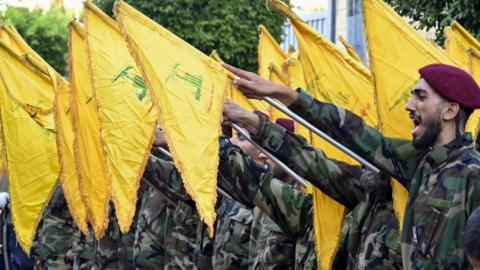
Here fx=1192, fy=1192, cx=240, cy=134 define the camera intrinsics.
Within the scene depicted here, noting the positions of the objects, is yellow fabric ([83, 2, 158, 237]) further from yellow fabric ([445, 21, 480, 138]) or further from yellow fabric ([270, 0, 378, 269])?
yellow fabric ([445, 21, 480, 138])

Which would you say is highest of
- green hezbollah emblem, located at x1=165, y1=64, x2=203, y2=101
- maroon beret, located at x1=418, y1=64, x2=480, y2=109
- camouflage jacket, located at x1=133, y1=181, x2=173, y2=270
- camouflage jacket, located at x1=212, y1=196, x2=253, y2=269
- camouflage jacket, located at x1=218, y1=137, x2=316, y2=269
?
maroon beret, located at x1=418, y1=64, x2=480, y2=109

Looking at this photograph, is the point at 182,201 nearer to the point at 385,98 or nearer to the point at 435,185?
the point at 385,98

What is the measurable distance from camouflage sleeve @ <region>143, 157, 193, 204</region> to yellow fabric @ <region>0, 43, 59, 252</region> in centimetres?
153

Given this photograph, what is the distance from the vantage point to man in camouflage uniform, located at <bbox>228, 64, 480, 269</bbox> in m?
4.82

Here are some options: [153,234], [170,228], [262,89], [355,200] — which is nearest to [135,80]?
[170,228]

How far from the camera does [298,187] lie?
7.01 meters

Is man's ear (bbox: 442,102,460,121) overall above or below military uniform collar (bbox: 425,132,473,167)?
above

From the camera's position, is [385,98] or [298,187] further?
[298,187]

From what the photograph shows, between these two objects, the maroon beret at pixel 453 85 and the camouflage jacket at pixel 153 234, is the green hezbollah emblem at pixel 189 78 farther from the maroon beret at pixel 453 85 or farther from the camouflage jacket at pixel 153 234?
the camouflage jacket at pixel 153 234

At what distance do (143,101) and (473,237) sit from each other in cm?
324

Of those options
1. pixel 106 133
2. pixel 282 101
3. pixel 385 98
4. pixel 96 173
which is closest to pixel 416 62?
pixel 385 98

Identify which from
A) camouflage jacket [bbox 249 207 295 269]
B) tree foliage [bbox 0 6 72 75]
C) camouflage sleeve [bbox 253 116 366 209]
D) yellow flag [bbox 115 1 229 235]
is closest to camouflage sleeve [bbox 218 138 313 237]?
camouflage jacket [bbox 249 207 295 269]

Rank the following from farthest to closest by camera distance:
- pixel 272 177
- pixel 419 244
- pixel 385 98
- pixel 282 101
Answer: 1. pixel 272 177
2. pixel 385 98
3. pixel 282 101
4. pixel 419 244

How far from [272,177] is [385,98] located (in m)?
0.87
